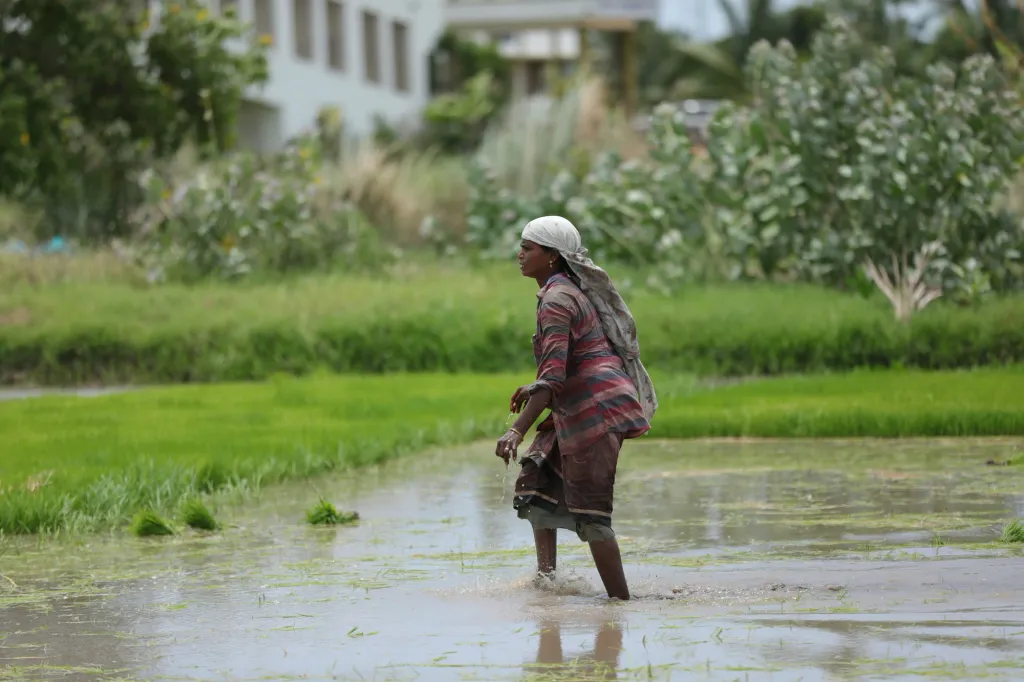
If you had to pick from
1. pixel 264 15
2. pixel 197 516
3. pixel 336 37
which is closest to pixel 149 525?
pixel 197 516

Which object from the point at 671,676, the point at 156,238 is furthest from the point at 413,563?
the point at 156,238

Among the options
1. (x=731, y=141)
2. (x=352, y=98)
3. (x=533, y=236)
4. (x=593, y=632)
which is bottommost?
(x=593, y=632)

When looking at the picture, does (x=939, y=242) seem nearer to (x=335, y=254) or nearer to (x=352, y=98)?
(x=335, y=254)

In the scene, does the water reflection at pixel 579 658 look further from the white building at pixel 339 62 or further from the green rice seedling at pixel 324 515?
the white building at pixel 339 62

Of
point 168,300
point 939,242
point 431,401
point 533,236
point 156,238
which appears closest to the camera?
point 533,236

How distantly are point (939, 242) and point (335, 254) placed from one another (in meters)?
8.57

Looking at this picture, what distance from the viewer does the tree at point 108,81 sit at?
2248 centimetres

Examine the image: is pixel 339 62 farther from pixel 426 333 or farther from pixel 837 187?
pixel 426 333

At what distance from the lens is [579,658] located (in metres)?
6.04

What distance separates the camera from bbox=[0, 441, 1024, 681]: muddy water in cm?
596

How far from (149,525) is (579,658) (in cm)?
370

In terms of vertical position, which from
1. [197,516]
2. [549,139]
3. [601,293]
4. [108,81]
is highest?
[108,81]

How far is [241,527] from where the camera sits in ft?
30.9

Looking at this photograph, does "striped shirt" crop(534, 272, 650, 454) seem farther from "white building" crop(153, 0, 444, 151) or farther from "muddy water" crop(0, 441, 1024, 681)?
"white building" crop(153, 0, 444, 151)
